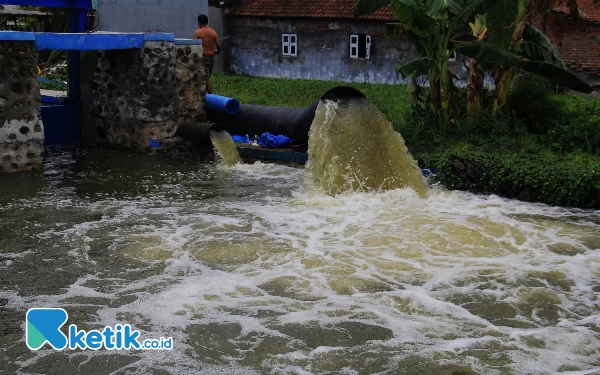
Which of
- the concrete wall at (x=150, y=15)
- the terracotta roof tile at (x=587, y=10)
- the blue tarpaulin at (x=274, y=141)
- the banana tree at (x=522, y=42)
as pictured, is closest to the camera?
the banana tree at (x=522, y=42)

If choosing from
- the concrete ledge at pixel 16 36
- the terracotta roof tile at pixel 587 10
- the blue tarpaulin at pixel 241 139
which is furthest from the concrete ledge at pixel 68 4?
the terracotta roof tile at pixel 587 10

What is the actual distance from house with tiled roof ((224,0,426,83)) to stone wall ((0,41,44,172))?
45.4 ft

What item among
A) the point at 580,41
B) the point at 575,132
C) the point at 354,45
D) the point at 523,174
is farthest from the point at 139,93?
the point at 580,41

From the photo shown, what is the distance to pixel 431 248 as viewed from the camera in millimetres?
8734

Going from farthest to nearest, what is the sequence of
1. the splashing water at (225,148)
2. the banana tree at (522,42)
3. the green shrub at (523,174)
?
the splashing water at (225,148), the banana tree at (522,42), the green shrub at (523,174)

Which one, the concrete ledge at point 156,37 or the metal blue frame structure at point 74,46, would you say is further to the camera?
the concrete ledge at point 156,37

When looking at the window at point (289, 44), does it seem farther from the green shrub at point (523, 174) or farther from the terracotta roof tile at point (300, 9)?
the green shrub at point (523, 174)

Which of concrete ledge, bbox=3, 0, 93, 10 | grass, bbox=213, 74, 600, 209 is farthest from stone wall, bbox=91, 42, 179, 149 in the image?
grass, bbox=213, 74, 600, 209

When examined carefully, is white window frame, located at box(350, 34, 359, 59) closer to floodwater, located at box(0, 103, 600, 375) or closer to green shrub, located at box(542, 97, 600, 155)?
green shrub, located at box(542, 97, 600, 155)

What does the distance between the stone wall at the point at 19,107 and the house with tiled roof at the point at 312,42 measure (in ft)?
45.4

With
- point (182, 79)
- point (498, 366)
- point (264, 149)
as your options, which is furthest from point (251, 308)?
point (182, 79)

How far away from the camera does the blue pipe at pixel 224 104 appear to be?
1485 cm

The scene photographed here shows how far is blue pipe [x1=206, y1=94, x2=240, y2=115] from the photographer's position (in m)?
14.9

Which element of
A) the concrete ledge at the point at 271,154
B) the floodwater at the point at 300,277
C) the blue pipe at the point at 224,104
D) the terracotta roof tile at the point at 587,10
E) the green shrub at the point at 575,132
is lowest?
the floodwater at the point at 300,277
